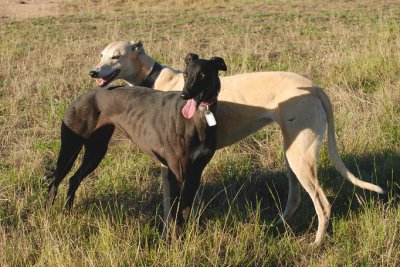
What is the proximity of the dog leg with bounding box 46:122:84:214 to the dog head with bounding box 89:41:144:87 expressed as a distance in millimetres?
963

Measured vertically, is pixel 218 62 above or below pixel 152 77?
above

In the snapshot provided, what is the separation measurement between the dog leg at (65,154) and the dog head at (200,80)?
118 centimetres

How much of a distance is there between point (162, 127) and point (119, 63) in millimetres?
1448

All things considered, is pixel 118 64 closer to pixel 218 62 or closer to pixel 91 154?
pixel 91 154

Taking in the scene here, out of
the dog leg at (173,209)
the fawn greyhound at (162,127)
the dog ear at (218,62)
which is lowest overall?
the dog leg at (173,209)

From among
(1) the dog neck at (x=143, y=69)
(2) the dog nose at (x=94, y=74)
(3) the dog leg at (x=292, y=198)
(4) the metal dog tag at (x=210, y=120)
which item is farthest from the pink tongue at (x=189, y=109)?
(2) the dog nose at (x=94, y=74)

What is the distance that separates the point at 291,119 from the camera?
379 cm

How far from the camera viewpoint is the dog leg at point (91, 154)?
409cm

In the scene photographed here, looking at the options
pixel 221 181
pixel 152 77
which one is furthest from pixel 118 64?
pixel 221 181

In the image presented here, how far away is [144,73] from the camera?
16.4 feet

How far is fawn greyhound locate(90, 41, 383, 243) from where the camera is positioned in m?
3.79

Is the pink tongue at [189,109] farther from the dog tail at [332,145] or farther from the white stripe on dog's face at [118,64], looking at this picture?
the white stripe on dog's face at [118,64]

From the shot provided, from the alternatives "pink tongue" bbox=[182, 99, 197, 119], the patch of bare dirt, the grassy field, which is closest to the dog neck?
the grassy field

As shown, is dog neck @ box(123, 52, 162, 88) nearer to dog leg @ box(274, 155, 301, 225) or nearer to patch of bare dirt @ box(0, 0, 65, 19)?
dog leg @ box(274, 155, 301, 225)
